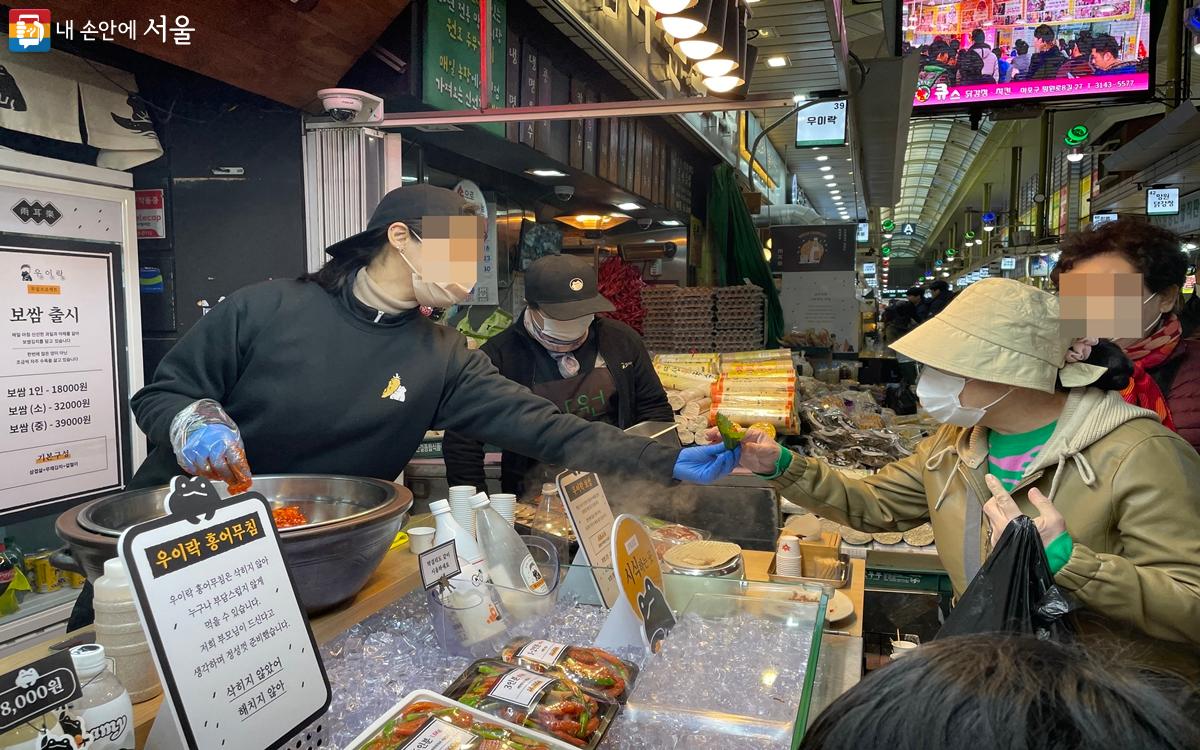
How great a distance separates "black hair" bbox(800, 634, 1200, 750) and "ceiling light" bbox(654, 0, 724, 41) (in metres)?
2.10

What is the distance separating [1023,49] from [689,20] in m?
5.19

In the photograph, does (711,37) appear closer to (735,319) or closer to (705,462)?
(705,462)

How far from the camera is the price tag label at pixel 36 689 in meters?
0.84

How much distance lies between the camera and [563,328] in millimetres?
3664

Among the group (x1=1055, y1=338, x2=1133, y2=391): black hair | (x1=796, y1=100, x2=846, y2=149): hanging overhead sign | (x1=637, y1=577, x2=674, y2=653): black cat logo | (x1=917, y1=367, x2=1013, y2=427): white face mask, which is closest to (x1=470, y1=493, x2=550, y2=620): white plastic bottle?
(x1=637, y1=577, x2=674, y2=653): black cat logo

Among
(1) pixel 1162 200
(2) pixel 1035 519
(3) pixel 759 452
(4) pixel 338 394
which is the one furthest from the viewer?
(1) pixel 1162 200

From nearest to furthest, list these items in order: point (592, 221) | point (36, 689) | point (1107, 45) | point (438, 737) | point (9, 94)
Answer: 1. point (36, 689)
2. point (438, 737)
3. point (9, 94)
4. point (1107, 45)
5. point (592, 221)

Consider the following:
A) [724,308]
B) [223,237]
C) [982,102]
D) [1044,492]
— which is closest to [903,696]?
[1044,492]

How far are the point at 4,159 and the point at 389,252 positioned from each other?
1.86 m

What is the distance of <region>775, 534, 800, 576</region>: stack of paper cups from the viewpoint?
2.51 meters

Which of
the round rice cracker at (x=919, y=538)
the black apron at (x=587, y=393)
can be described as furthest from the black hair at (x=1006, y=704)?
the round rice cracker at (x=919, y=538)

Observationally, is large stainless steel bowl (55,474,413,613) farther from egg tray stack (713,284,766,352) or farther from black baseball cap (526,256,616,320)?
egg tray stack (713,284,766,352)

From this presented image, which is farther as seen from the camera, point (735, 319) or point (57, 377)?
point (735, 319)

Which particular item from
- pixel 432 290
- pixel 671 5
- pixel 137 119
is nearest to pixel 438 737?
pixel 432 290
